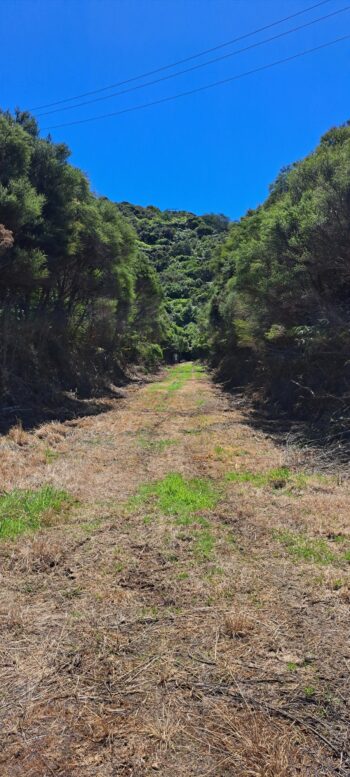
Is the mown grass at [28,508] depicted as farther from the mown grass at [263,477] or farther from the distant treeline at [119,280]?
the distant treeline at [119,280]

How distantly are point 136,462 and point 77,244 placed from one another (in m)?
11.5

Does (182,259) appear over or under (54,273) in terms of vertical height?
over

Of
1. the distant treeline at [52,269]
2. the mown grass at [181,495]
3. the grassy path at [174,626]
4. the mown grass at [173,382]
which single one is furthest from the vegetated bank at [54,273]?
the grassy path at [174,626]

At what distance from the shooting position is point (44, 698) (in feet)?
8.13

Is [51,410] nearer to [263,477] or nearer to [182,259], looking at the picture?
[263,477]

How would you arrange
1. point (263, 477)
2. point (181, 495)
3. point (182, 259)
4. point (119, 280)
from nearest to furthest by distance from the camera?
1. point (181, 495)
2. point (263, 477)
3. point (119, 280)
4. point (182, 259)

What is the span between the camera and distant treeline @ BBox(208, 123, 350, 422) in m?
9.93

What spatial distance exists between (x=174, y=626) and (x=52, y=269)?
592 inches

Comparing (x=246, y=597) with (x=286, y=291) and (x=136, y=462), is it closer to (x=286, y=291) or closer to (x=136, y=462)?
(x=136, y=462)

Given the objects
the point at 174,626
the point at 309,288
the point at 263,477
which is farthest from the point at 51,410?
the point at 174,626

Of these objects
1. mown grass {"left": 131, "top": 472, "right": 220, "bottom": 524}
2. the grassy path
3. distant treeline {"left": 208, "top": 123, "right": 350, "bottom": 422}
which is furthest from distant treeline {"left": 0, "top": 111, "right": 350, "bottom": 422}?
the grassy path

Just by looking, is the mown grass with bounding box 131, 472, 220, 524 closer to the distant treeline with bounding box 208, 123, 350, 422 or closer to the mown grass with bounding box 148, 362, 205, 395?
the distant treeline with bounding box 208, 123, 350, 422

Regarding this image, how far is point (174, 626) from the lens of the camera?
3141 millimetres

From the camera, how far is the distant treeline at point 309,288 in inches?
391
